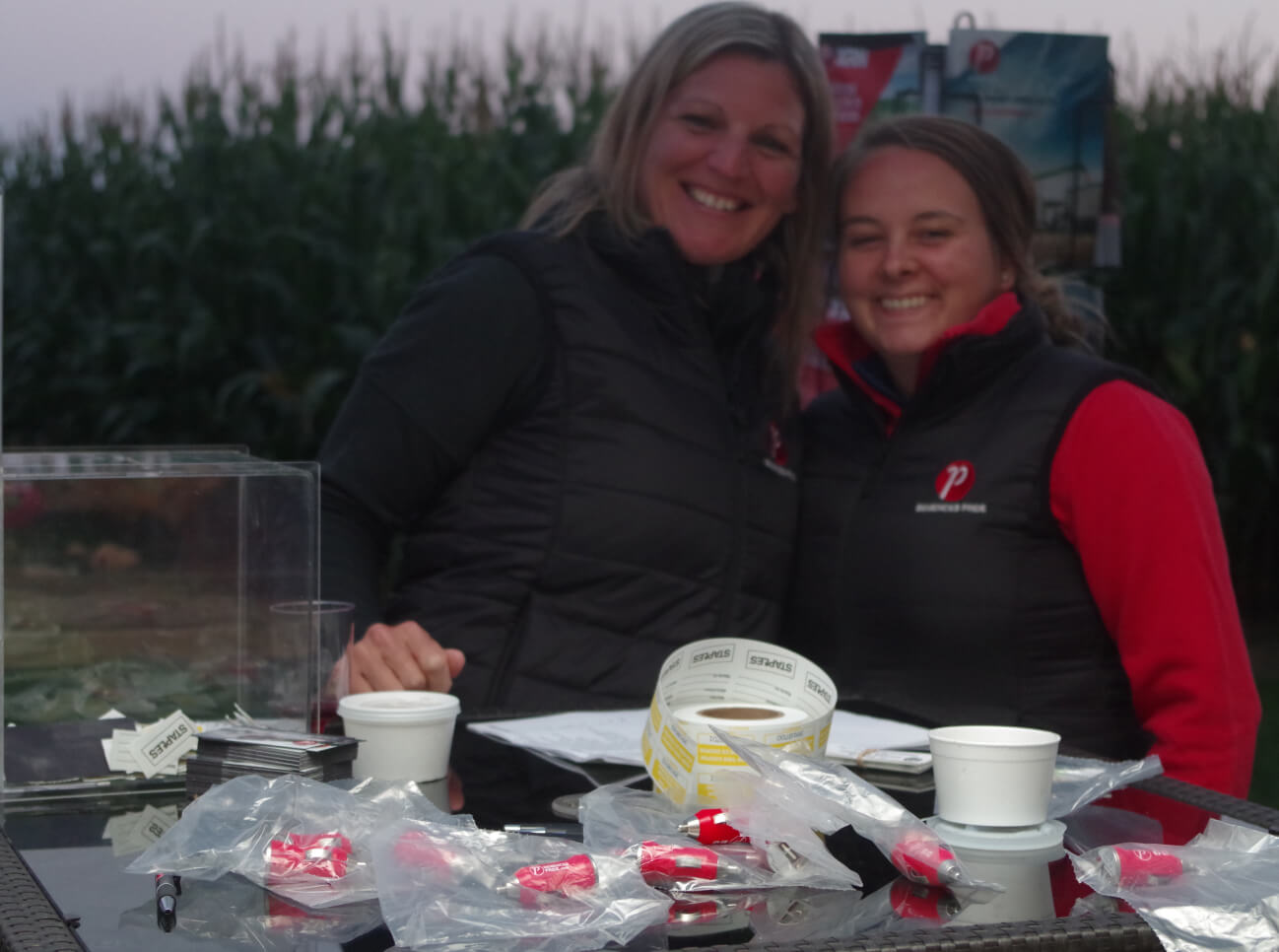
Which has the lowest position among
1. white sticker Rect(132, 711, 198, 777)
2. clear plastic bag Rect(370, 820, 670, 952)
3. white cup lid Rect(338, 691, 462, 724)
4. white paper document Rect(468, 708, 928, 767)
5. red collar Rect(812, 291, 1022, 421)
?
white paper document Rect(468, 708, 928, 767)

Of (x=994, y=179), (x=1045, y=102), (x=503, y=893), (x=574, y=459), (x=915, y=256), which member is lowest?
(x=503, y=893)

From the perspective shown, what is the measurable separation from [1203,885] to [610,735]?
701 millimetres

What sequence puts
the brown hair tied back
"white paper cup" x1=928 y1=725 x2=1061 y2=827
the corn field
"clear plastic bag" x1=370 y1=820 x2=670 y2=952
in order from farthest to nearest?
the corn field
the brown hair tied back
"white paper cup" x1=928 y1=725 x2=1061 y2=827
"clear plastic bag" x1=370 y1=820 x2=670 y2=952

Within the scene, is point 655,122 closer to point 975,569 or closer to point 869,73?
point 869,73

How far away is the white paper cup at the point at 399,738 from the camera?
1212mm

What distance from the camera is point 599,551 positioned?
1923 millimetres

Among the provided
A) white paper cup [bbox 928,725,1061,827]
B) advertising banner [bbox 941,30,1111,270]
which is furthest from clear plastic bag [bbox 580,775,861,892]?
advertising banner [bbox 941,30,1111,270]

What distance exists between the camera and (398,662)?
148cm

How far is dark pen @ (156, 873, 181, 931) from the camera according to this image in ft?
2.72

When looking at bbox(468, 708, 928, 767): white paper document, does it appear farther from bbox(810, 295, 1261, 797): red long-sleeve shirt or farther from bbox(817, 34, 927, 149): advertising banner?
bbox(817, 34, 927, 149): advertising banner

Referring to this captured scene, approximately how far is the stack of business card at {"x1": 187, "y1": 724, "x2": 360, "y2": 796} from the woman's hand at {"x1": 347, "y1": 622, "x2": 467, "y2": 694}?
1.12 ft

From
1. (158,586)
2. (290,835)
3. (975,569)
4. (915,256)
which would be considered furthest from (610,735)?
(915,256)

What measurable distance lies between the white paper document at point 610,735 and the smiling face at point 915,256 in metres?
0.74

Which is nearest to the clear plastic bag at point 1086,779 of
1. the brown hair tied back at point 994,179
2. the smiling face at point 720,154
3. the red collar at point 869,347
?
the red collar at point 869,347
